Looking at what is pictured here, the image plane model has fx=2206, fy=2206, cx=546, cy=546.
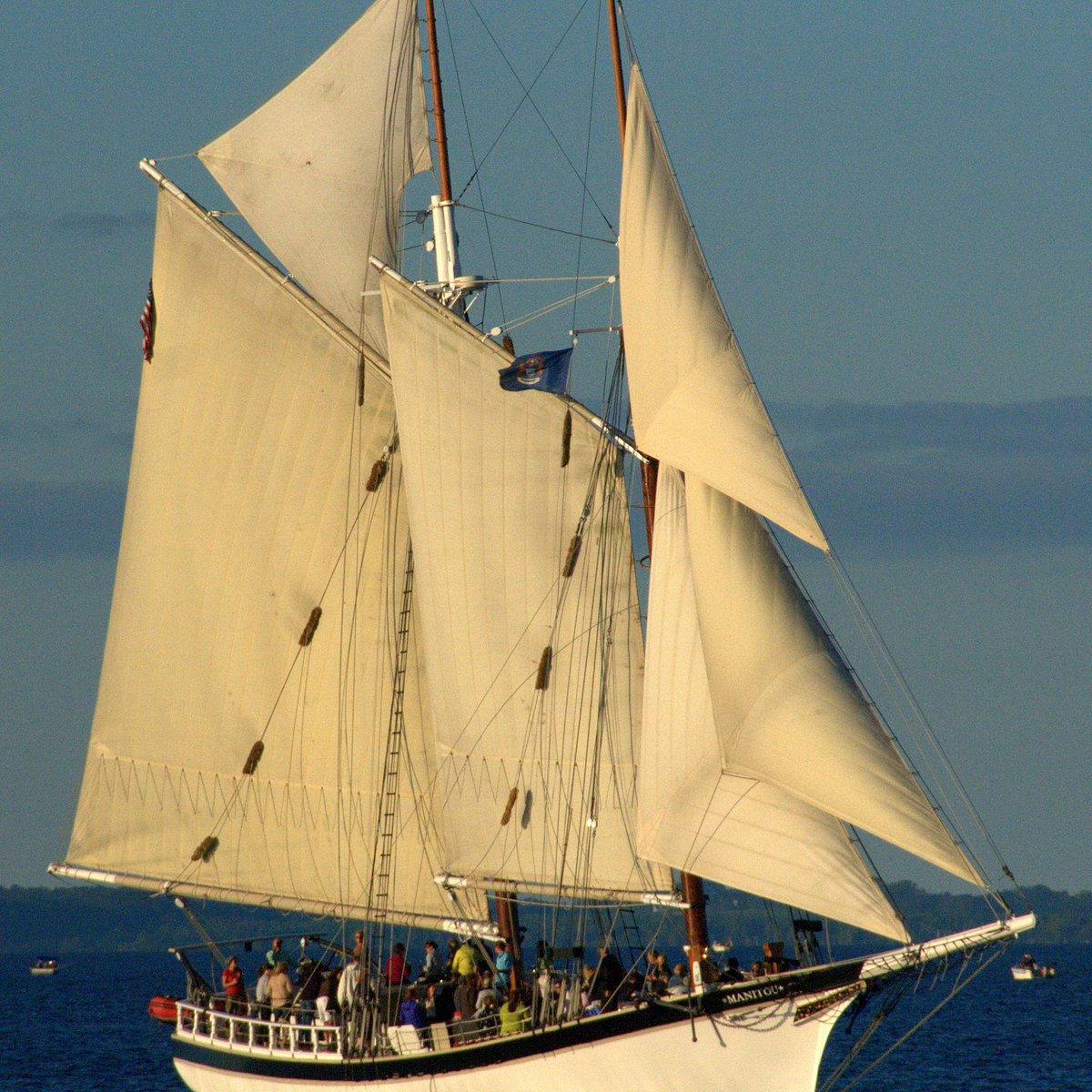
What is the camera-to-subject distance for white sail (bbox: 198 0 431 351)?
53.1 metres

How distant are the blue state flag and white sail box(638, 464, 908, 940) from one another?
16.6 ft

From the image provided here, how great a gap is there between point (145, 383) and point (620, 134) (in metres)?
15.2

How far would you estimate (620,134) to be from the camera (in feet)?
149

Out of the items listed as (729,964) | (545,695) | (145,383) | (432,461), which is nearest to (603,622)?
(545,695)

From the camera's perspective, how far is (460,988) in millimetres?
46562

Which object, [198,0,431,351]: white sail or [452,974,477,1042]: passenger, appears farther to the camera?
[198,0,431,351]: white sail

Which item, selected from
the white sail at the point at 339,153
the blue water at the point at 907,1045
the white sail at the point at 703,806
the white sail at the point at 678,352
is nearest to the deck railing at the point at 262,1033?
the white sail at the point at 703,806

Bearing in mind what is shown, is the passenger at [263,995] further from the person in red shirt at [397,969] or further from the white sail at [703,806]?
the white sail at [703,806]

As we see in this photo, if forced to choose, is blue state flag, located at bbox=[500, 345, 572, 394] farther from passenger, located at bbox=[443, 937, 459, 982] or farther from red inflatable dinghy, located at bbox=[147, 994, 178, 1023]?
red inflatable dinghy, located at bbox=[147, 994, 178, 1023]

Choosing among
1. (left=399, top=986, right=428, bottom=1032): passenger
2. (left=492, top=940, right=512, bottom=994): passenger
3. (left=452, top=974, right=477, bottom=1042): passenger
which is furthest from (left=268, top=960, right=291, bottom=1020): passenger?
(left=452, top=974, right=477, bottom=1042): passenger

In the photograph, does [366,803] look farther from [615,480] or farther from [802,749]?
[802,749]

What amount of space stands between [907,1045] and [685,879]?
49.4m

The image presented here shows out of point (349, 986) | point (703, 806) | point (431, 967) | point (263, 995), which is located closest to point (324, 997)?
point (349, 986)

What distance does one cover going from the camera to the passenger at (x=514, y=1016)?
146 ft
